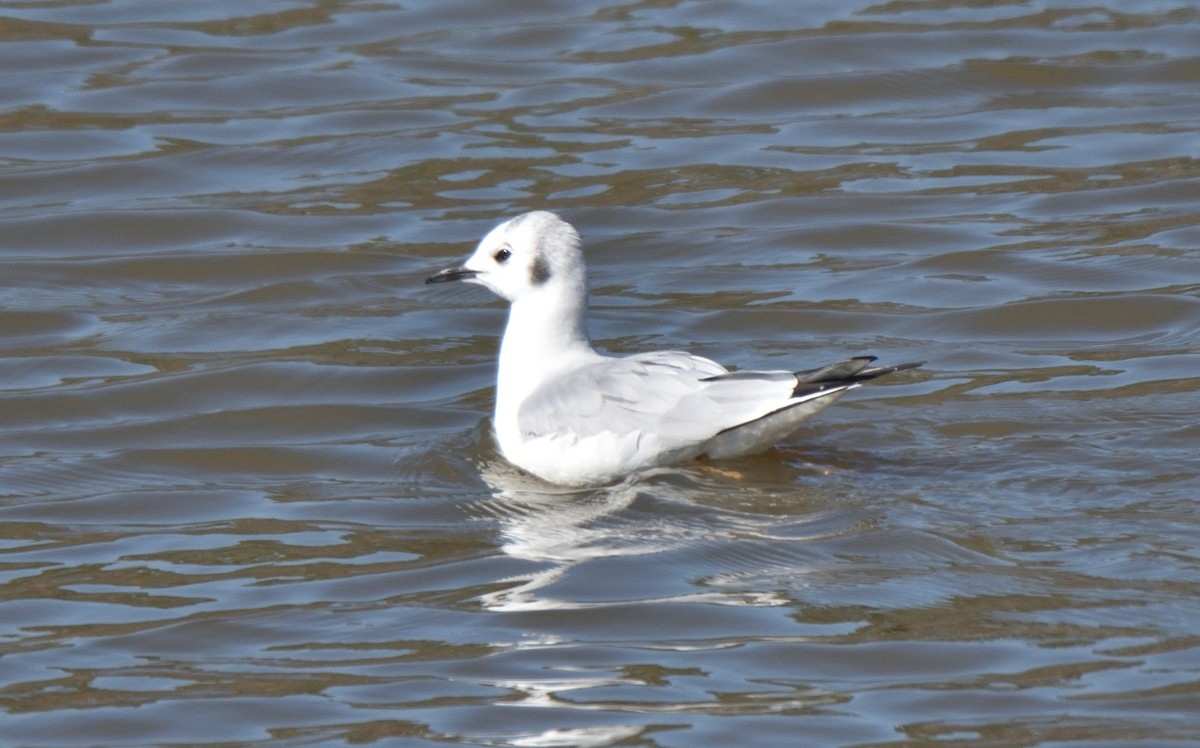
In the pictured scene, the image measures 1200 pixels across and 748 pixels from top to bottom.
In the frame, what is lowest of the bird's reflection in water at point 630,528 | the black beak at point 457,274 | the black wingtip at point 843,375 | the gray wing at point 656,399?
the bird's reflection in water at point 630,528

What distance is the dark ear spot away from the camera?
25.5 feet

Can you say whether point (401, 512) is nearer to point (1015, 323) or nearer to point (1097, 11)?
point (1015, 323)

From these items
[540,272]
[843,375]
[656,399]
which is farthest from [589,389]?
[843,375]

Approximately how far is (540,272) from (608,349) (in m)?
1.25

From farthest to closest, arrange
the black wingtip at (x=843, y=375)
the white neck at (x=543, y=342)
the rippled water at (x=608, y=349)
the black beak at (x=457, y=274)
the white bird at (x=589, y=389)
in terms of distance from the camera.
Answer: the black beak at (x=457, y=274)
the white neck at (x=543, y=342)
the white bird at (x=589, y=389)
the black wingtip at (x=843, y=375)
the rippled water at (x=608, y=349)

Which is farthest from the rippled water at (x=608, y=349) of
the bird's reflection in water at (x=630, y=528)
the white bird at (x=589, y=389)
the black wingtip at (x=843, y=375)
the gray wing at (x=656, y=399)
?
the black wingtip at (x=843, y=375)

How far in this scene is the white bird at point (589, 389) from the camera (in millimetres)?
6930

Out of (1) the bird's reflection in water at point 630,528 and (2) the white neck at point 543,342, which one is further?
(2) the white neck at point 543,342

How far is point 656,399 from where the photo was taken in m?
7.12

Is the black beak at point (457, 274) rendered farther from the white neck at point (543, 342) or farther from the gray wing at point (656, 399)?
the gray wing at point (656, 399)

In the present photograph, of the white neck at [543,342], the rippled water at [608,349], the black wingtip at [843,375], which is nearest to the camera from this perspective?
the rippled water at [608,349]

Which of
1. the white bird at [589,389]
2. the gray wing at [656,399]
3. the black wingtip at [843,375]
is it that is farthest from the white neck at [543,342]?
the black wingtip at [843,375]

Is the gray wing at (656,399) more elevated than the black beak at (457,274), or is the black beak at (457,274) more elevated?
the black beak at (457,274)

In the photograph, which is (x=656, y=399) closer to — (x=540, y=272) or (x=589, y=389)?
(x=589, y=389)
